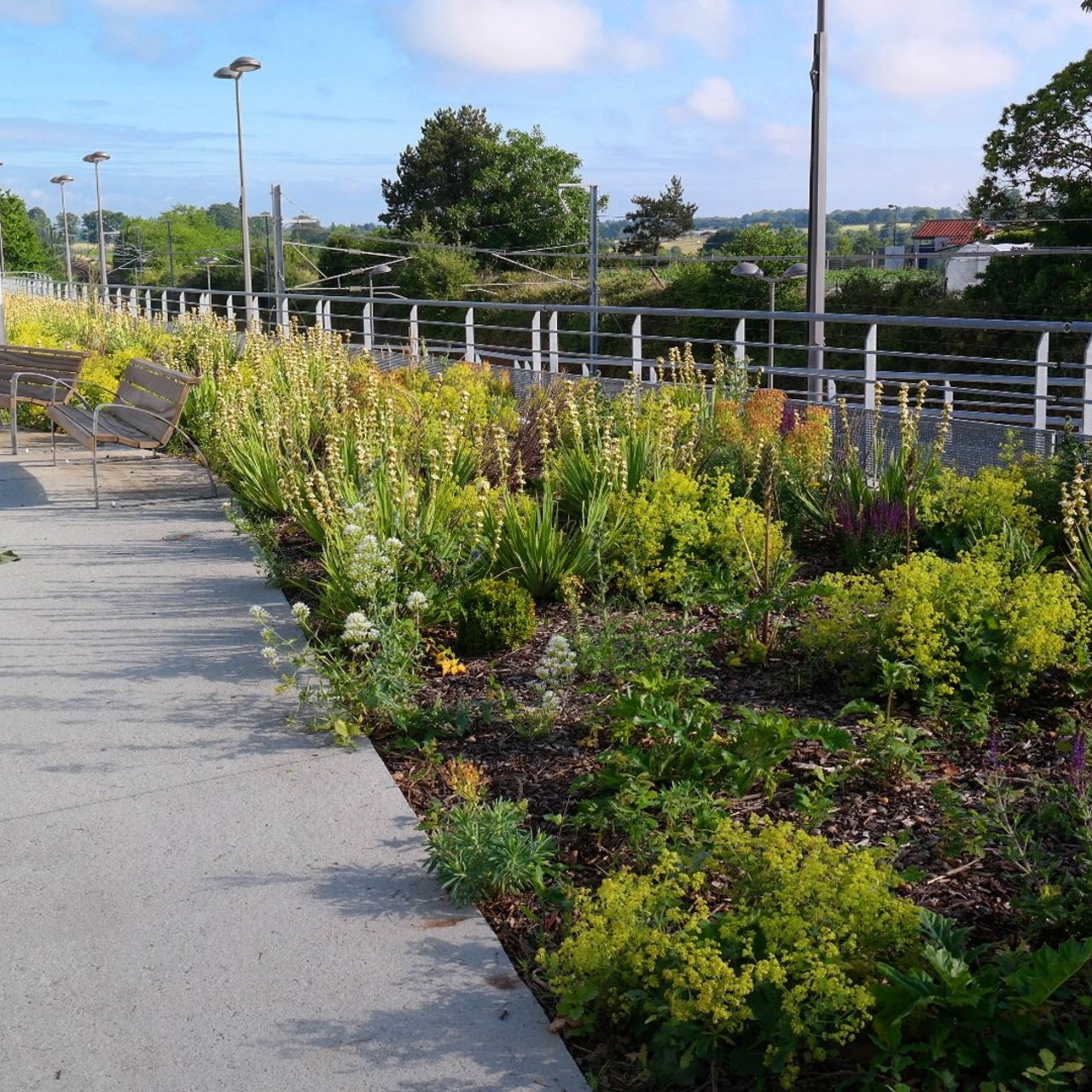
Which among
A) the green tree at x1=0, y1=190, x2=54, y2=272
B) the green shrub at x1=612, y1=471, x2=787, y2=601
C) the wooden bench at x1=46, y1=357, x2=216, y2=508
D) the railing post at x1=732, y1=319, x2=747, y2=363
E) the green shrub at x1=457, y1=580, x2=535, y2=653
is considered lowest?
the green shrub at x1=457, y1=580, x2=535, y2=653

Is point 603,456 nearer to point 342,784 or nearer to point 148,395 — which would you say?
point 342,784

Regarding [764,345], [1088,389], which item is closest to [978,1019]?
[1088,389]

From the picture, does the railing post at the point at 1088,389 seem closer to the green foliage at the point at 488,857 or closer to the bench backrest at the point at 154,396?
the green foliage at the point at 488,857

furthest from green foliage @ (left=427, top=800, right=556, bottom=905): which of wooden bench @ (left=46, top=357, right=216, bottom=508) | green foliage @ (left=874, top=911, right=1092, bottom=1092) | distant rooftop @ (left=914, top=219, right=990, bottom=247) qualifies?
distant rooftop @ (left=914, top=219, right=990, bottom=247)

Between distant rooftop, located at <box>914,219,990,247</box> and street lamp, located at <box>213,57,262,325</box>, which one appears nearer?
street lamp, located at <box>213,57,262,325</box>

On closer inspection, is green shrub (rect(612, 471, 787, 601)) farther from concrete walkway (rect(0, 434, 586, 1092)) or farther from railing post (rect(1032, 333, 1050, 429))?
railing post (rect(1032, 333, 1050, 429))

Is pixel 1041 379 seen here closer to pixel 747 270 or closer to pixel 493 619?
pixel 493 619

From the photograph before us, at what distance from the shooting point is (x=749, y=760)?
4082mm

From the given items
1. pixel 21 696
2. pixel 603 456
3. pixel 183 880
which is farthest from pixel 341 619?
pixel 183 880

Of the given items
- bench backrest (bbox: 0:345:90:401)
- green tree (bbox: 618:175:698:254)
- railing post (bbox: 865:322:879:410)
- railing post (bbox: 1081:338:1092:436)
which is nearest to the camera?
railing post (bbox: 1081:338:1092:436)

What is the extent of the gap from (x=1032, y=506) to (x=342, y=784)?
3804mm

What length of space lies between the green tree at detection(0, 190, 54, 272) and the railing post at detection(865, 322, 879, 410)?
70.7 meters

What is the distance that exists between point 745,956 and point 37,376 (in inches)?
414

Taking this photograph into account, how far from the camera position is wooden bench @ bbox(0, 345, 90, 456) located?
1165 cm
